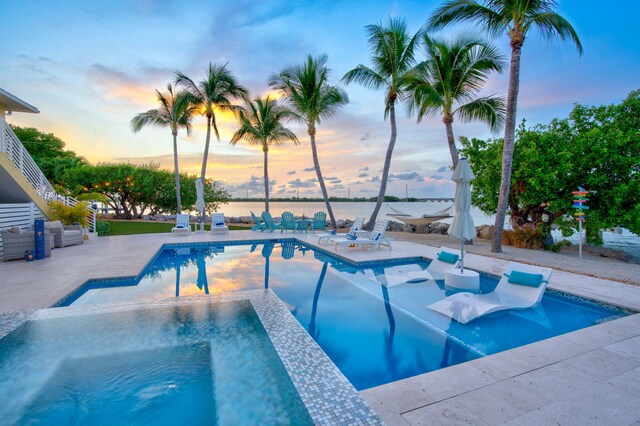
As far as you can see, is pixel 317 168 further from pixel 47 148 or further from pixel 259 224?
pixel 47 148

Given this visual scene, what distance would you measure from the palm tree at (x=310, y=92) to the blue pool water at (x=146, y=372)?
1253 cm

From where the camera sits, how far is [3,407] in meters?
2.79

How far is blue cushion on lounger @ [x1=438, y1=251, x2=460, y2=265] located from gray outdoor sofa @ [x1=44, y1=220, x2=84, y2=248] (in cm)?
1142

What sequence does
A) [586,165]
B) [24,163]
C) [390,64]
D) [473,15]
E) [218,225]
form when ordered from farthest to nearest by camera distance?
[218,225] → [390,64] → [586,165] → [24,163] → [473,15]

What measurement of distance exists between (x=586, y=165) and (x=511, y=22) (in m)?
5.55

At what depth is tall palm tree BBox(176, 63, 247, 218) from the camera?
54.7ft

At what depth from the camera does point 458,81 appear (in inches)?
462

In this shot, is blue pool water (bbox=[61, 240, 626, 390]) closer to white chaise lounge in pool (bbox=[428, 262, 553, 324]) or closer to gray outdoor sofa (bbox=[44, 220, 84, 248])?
white chaise lounge in pool (bbox=[428, 262, 553, 324])

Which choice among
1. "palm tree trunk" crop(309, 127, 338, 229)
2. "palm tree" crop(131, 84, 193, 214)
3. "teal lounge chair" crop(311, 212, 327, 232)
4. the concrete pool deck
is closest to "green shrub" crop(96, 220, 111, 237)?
"palm tree" crop(131, 84, 193, 214)

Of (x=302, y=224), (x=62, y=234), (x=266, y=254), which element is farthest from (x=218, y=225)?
(x=62, y=234)

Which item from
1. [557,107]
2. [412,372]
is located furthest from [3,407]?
[557,107]

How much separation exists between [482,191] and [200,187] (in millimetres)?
13351

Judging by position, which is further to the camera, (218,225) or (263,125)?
(263,125)

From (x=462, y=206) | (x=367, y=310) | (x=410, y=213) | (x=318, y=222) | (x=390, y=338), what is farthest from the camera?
(x=410, y=213)
